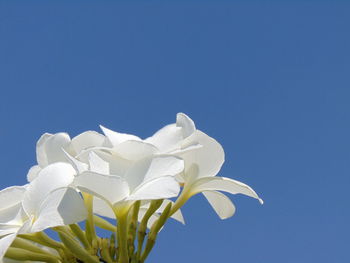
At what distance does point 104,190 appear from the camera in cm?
146

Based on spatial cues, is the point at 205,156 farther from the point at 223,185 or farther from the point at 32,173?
the point at 32,173

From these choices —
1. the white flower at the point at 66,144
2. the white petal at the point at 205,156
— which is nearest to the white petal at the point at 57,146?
the white flower at the point at 66,144

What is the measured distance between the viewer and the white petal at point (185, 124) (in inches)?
67.4

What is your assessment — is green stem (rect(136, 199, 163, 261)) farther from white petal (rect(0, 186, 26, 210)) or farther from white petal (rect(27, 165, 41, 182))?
white petal (rect(27, 165, 41, 182))

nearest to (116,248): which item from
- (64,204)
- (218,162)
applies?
(64,204)

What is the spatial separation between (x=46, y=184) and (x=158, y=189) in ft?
1.05

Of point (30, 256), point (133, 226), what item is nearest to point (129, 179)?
point (133, 226)

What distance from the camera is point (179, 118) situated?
1.75 m

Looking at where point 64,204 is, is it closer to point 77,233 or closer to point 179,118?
point 77,233

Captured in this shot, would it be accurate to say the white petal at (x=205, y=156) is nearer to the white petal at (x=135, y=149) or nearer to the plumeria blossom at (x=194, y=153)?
the plumeria blossom at (x=194, y=153)

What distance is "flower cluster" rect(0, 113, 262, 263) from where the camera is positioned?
4.78ft

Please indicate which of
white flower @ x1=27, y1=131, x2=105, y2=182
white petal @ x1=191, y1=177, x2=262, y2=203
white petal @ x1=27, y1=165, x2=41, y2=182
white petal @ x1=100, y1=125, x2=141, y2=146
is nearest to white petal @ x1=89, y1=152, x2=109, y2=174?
white petal @ x1=100, y1=125, x2=141, y2=146

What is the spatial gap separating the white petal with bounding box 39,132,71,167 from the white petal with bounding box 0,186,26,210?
0.49 feet

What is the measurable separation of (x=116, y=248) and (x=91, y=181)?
26 cm
